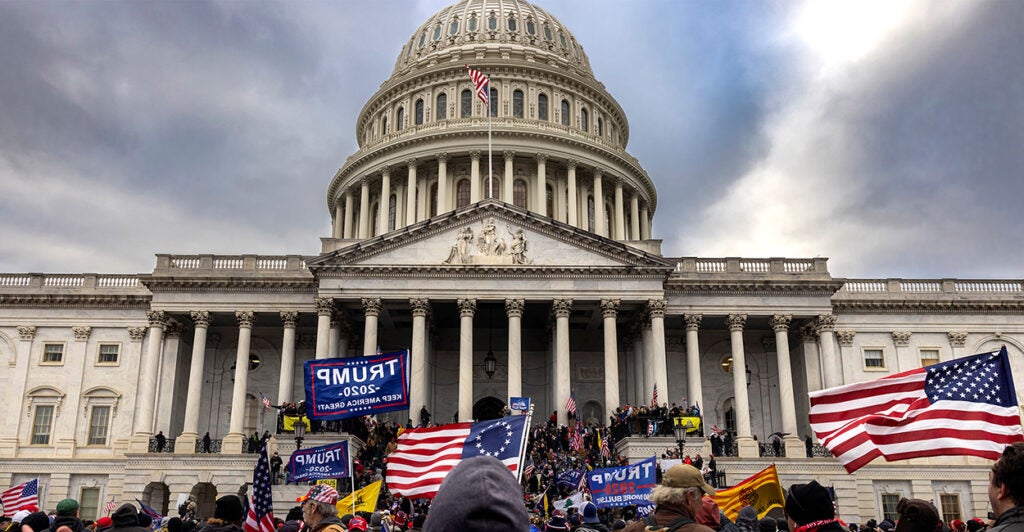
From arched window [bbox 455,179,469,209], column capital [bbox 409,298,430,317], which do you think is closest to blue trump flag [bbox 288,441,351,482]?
column capital [bbox 409,298,430,317]

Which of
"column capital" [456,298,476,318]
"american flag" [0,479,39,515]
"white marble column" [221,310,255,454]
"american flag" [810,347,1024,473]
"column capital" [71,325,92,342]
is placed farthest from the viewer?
→ "column capital" [71,325,92,342]

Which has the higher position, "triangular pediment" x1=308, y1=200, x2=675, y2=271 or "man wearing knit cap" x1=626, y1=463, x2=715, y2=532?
"triangular pediment" x1=308, y1=200, x2=675, y2=271

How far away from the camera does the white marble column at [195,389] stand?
45.5 meters

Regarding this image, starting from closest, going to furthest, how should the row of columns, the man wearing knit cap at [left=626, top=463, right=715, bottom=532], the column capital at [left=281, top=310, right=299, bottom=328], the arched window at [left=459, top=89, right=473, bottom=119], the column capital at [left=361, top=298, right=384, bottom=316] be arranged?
the man wearing knit cap at [left=626, top=463, right=715, bottom=532] → the column capital at [left=361, top=298, right=384, bottom=316] → the column capital at [left=281, top=310, right=299, bottom=328] → the row of columns → the arched window at [left=459, top=89, right=473, bottom=119]

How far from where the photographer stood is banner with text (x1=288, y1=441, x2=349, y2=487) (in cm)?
1909

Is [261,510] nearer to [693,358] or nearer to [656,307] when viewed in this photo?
[656,307]

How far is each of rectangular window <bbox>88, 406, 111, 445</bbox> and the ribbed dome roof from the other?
123 ft

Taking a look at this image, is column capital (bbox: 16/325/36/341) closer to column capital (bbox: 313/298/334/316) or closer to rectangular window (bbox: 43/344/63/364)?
rectangular window (bbox: 43/344/63/364)

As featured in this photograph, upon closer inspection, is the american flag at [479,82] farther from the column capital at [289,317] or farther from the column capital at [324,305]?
the column capital at [289,317]

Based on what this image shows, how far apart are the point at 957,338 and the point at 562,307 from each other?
24.1 m

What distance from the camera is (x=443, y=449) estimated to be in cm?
1577

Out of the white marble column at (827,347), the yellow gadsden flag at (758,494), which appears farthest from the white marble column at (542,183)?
the yellow gadsden flag at (758,494)

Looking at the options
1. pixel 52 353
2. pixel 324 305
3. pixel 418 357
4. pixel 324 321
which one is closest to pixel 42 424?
pixel 52 353

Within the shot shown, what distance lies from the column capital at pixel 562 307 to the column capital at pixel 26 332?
30.6 metres
